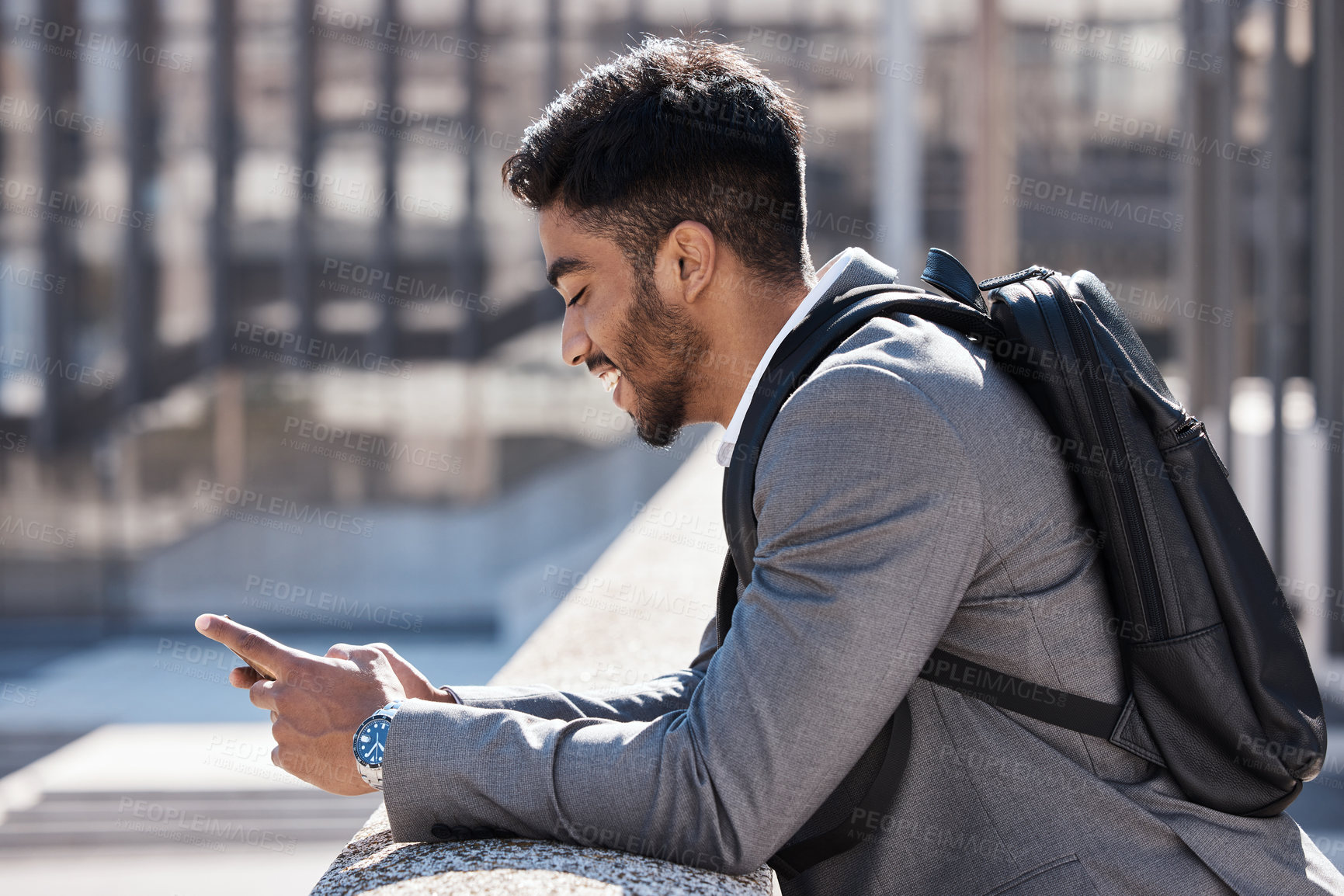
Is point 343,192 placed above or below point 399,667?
above

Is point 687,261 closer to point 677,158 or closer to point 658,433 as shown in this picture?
point 677,158

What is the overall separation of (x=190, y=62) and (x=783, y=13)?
278 inches

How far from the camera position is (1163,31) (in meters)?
13.4

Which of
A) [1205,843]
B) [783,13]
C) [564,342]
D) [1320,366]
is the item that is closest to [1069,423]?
[1205,843]

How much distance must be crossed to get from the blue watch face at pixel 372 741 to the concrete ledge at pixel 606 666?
0.09 metres

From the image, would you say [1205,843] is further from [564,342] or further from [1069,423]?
[564,342]

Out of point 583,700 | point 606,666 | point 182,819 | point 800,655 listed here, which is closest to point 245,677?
point 583,700

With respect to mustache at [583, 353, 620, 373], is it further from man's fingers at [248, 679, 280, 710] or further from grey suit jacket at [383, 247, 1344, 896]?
man's fingers at [248, 679, 280, 710]

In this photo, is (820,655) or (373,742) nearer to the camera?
(820,655)

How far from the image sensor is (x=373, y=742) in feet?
3.46

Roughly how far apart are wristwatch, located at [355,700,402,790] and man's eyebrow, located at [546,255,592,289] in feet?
1.76

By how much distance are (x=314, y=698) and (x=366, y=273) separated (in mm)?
12198

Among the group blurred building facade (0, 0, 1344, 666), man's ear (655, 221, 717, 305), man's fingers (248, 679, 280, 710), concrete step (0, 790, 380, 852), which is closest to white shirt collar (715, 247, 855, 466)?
man's ear (655, 221, 717, 305)

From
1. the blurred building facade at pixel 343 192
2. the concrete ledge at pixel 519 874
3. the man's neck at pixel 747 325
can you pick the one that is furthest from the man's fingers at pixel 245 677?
the blurred building facade at pixel 343 192
